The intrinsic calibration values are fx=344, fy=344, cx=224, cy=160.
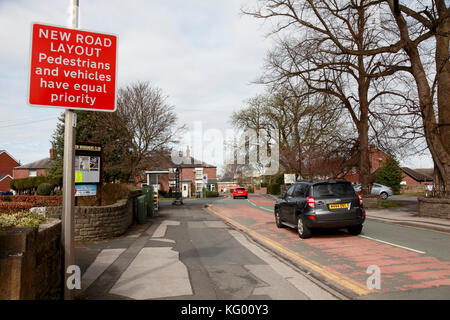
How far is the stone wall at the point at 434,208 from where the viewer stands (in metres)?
14.4

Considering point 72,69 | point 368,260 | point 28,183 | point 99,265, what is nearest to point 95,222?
point 99,265

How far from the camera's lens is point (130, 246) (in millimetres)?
9789

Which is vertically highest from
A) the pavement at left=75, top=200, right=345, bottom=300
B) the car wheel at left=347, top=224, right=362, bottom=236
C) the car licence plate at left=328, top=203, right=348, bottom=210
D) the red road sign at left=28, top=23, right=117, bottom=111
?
the red road sign at left=28, top=23, right=117, bottom=111

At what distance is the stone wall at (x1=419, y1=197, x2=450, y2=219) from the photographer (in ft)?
47.3

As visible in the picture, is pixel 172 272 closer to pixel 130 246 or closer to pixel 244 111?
pixel 130 246

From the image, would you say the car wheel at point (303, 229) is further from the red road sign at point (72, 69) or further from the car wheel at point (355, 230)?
the red road sign at point (72, 69)

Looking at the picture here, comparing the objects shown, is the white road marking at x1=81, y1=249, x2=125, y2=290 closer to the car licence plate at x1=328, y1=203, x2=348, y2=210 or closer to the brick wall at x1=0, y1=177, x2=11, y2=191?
the car licence plate at x1=328, y1=203, x2=348, y2=210

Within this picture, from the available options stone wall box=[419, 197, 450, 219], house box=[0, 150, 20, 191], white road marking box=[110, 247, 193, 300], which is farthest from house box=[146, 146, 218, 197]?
white road marking box=[110, 247, 193, 300]

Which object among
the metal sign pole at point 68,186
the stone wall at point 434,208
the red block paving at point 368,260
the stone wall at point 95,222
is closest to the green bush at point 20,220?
the metal sign pole at point 68,186

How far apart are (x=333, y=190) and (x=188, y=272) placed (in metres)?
5.49

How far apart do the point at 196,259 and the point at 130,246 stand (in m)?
2.60

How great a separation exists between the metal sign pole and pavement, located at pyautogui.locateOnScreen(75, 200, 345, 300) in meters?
0.88

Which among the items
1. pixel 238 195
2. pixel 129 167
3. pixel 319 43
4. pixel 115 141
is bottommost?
pixel 238 195

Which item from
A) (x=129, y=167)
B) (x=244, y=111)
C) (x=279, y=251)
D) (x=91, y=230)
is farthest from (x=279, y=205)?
(x=244, y=111)
